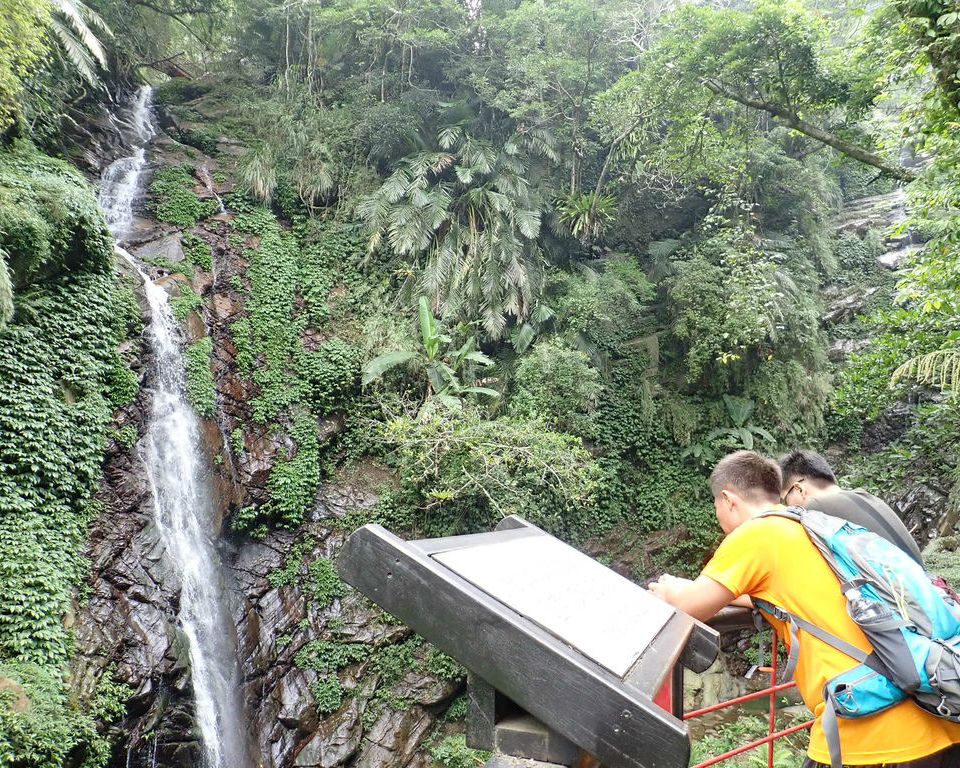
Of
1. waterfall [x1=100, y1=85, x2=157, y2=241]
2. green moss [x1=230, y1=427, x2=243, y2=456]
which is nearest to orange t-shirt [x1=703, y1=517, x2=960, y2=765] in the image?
green moss [x1=230, y1=427, x2=243, y2=456]

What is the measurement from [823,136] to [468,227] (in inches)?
251

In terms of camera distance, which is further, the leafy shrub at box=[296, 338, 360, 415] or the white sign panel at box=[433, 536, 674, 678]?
the leafy shrub at box=[296, 338, 360, 415]

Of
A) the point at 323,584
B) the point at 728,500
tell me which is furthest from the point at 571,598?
the point at 323,584

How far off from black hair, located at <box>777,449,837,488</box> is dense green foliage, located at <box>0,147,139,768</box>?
→ 6.23m

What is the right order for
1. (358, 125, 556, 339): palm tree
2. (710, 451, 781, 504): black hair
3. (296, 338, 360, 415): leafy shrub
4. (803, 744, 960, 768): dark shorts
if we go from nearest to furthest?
(803, 744, 960, 768): dark shorts, (710, 451, 781, 504): black hair, (296, 338, 360, 415): leafy shrub, (358, 125, 556, 339): palm tree

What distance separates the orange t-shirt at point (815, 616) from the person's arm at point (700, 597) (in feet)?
0.09

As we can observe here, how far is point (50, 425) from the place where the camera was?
21.5 feet

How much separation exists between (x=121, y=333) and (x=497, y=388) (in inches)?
242

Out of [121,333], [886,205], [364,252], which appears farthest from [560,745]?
[886,205]

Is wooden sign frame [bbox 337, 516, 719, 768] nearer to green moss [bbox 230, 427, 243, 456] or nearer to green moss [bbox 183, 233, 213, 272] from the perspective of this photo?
green moss [bbox 230, 427, 243, 456]

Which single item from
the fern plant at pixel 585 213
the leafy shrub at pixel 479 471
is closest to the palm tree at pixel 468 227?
the fern plant at pixel 585 213

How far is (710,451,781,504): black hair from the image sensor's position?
6.46 feet

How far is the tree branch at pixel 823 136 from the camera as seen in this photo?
6.38m

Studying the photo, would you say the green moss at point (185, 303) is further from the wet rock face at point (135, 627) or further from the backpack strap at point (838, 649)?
the backpack strap at point (838, 649)
